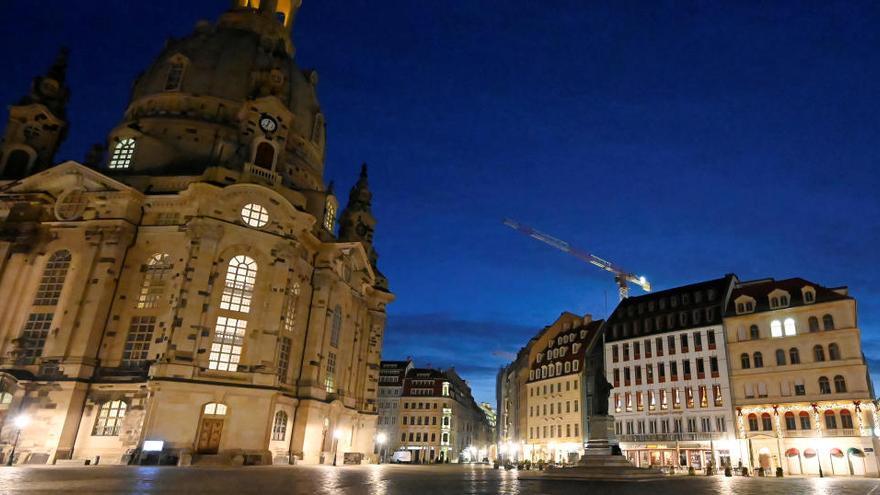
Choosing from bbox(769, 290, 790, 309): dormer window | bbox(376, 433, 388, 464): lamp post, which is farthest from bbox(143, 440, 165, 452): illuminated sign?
bbox(376, 433, 388, 464): lamp post

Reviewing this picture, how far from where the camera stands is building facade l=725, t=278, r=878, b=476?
50.9 metres

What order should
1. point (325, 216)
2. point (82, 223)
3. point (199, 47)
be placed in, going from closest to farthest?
point (82, 223) → point (325, 216) → point (199, 47)

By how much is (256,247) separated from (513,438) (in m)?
73.3

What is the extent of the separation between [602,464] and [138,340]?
3223cm

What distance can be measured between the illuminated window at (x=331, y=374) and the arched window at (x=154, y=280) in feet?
49.4

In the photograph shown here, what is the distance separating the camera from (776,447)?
54562 millimetres

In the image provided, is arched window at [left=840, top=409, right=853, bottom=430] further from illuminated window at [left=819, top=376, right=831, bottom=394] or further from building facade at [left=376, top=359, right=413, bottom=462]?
building facade at [left=376, top=359, right=413, bottom=462]

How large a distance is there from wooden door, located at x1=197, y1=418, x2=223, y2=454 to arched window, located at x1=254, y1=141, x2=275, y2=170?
2165cm

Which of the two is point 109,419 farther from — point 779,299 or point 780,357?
point 779,299

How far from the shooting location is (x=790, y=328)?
189 feet

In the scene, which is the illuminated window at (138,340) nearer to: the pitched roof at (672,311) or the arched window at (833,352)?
the pitched roof at (672,311)

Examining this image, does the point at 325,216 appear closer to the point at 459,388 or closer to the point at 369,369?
the point at 369,369

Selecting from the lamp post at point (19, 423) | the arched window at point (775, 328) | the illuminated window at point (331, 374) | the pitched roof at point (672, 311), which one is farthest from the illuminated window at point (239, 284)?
the arched window at point (775, 328)

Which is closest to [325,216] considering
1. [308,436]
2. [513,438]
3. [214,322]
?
[214,322]
